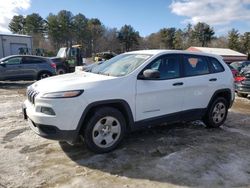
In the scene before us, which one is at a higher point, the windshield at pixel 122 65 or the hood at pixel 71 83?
the windshield at pixel 122 65

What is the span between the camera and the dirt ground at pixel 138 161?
418 cm

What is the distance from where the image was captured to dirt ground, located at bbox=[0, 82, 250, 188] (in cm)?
418

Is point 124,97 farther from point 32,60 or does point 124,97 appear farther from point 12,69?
point 32,60

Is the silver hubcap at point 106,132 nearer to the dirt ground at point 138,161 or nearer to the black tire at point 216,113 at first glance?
the dirt ground at point 138,161

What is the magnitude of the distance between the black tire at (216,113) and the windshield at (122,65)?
2.05m

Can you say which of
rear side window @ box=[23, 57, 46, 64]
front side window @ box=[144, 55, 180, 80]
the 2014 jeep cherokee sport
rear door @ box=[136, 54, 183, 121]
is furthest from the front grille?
rear side window @ box=[23, 57, 46, 64]

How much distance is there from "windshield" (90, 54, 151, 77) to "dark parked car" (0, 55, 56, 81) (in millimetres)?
10597

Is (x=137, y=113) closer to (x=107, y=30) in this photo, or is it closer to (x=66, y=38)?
(x=66, y=38)

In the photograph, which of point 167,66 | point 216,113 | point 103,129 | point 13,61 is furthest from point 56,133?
point 13,61

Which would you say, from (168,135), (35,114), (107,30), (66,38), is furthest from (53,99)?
(107,30)

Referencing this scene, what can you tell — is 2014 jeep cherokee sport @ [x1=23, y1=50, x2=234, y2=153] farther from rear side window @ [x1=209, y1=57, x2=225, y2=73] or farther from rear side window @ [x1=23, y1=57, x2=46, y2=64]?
rear side window @ [x1=23, y1=57, x2=46, y2=64]

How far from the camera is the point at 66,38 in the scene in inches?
3014

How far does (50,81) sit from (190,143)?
278 centimetres

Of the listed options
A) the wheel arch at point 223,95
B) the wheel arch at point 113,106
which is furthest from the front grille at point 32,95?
→ the wheel arch at point 223,95
